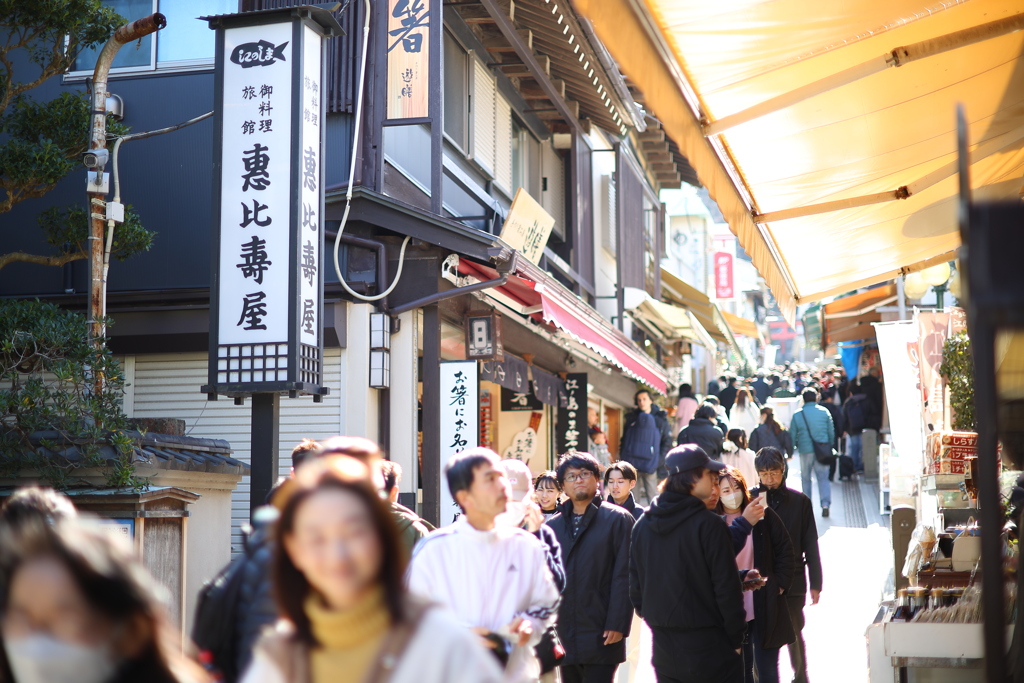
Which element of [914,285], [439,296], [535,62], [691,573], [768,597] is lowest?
[768,597]

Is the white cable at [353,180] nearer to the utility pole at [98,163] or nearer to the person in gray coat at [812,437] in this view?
the utility pole at [98,163]

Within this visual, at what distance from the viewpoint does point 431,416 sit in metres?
11.5

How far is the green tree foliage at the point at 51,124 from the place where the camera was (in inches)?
354

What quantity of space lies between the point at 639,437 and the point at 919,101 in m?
11.7

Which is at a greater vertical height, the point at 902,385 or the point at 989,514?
the point at 902,385

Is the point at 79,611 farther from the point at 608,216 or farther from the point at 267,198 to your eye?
the point at 608,216

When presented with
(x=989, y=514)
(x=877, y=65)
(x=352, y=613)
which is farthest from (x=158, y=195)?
(x=989, y=514)

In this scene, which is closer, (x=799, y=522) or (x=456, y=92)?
(x=799, y=522)

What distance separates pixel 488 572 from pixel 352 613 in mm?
2018

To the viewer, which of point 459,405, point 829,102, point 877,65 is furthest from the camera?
point 459,405

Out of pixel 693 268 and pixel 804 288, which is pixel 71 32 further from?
pixel 693 268

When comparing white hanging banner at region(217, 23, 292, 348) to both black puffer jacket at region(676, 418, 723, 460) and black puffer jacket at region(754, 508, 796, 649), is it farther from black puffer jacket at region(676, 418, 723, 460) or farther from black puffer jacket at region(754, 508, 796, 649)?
black puffer jacket at region(676, 418, 723, 460)

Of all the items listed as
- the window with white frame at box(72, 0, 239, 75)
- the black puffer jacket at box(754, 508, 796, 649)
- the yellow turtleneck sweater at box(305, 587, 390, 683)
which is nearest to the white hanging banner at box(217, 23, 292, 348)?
the black puffer jacket at box(754, 508, 796, 649)

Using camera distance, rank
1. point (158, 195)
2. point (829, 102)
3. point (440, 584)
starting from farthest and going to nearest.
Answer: point (158, 195) < point (829, 102) < point (440, 584)
